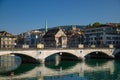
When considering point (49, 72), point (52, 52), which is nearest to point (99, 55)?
point (52, 52)

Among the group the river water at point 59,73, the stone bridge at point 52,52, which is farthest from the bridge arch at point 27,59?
the river water at point 59,73

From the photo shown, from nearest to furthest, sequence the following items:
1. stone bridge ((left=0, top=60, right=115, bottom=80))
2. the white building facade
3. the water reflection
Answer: stone bridge ((left=0, top=60, right=115, bottom=80)) < the water reflection < the white building facade

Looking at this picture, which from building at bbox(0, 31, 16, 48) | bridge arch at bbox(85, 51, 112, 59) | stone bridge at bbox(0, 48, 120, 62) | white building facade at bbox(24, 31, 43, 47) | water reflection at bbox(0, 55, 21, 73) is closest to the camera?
water reflection at bbox(0, 55, 21, 73)

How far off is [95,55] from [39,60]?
59.6 ft

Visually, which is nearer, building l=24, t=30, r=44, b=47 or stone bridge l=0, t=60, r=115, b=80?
stone bridge l=0, t=60, r=115, b=80

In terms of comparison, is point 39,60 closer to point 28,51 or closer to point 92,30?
point 28,51

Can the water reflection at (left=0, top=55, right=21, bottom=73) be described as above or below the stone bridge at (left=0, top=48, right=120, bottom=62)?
below

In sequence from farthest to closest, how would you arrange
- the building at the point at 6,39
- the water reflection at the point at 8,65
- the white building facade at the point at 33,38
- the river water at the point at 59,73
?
the white building facade at the point at 33,38
the building at the point at 6,39
the water reflection at the point at 8,65
the river water at the point at 59,73

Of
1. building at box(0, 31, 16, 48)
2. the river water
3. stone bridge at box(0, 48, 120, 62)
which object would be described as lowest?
the river water

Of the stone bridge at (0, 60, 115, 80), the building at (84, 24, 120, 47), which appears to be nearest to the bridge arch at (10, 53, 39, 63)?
the stone bridge at (0, 60, 115, 80)

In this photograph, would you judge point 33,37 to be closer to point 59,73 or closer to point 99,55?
point 99,55

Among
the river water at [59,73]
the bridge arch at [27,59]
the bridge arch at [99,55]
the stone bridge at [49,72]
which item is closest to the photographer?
the river water at [59,73]

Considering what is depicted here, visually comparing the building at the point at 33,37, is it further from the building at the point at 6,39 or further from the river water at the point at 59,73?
the river water at the point at 59,73

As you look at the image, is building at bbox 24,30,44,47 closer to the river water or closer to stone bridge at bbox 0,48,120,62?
stone bridge at bbox 0,48,120,62
